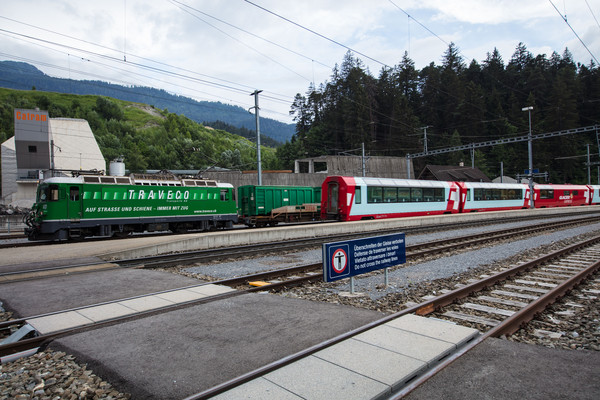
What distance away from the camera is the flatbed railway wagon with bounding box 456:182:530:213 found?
32.9 m

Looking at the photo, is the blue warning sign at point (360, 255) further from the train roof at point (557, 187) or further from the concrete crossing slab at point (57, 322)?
the train roof at point (557, 187)

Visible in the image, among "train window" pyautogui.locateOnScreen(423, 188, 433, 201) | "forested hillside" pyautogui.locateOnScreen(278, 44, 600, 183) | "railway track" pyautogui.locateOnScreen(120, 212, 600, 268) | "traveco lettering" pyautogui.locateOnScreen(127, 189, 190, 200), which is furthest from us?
"forested hillside" pyautogui.locateOnScreen(278, 44, 600, 183)

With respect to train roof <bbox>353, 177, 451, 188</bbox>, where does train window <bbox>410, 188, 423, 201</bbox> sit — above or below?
below

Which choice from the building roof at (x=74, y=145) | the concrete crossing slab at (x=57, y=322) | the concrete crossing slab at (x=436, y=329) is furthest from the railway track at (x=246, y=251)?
the building roof at (x=74, y=145)

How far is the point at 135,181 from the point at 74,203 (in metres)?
3.15

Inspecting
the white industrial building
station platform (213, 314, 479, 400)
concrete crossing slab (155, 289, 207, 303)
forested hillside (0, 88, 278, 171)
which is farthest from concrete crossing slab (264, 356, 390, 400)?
forested hillside (0, 88, 278, 171)

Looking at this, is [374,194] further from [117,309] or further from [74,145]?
[74,145]

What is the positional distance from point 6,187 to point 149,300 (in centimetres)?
5718

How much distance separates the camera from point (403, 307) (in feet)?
20.7

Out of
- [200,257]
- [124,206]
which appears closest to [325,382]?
[200,257]

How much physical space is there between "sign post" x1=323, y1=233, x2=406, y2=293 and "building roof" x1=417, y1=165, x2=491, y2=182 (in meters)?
52.8

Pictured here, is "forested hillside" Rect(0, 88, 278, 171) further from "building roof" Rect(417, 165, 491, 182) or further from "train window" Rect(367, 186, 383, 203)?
"train window" Rect(367, 186, 383, 203)

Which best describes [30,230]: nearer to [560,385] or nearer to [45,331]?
[45,331]

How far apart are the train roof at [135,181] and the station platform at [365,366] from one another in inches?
668
